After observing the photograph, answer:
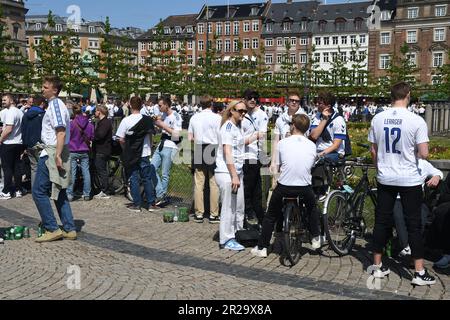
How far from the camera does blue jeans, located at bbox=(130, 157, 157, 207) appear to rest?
10534 mm

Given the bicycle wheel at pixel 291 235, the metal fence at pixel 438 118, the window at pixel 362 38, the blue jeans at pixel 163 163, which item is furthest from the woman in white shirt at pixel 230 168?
the window at pixel 362 38

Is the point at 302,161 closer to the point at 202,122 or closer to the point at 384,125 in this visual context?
the point at 384,125

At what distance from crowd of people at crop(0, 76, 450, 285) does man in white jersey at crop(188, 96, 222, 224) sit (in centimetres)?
2

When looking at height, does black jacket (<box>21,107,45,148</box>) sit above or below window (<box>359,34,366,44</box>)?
below

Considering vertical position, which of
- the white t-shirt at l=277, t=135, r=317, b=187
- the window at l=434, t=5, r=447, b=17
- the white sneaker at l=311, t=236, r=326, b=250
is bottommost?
the white sneaker at l=311, t=236, r=326, b=250

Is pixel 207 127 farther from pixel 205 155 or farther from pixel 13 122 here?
pixel 13 122

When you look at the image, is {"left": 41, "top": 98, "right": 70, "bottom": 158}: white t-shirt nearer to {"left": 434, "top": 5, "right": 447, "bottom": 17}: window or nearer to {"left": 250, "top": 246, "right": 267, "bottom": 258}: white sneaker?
{"left": 250, "top": 246, "right": 267, "bottom": 258}: white sneaker

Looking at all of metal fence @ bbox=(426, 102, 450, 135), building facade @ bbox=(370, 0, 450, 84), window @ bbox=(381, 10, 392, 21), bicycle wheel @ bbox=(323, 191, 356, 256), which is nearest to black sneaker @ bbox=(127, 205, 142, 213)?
bicycle wheel @ bbox=(323, 191, 356, 256)

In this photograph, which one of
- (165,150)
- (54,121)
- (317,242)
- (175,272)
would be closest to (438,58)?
(165,150)

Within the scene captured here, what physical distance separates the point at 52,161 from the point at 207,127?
288 cm

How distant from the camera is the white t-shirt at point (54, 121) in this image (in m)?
7.93

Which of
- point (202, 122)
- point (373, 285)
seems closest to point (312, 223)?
point (373, 285)

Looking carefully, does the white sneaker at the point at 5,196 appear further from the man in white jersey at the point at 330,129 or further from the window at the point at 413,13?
the window at the point at 413,13

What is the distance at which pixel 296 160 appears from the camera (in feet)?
23.0
